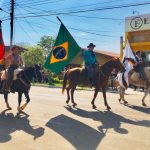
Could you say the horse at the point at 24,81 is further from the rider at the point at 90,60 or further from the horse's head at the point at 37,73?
the rider at the point at 90,60

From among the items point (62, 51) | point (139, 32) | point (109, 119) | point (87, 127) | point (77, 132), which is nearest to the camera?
point (77, 132)

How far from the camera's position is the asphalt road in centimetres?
762

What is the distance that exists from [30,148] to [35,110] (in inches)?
205

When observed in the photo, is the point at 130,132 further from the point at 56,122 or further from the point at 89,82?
the point at 89,82

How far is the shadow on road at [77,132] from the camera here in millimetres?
7688

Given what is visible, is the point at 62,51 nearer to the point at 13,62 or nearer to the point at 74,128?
the point at 13,62

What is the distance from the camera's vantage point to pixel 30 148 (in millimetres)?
7301

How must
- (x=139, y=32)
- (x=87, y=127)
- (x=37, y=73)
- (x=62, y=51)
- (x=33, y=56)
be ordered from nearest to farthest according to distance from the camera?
(x=87, y=127) < (x=37, y=73) < (x=62, y=51) < (x=139, y=32) < (x=33, y=56)

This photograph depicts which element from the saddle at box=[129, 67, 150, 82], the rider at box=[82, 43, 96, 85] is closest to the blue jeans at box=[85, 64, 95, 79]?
the rider at box=[82, 43, 96, 85]

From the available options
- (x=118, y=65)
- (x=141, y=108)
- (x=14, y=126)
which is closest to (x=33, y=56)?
(x=118, y=65)

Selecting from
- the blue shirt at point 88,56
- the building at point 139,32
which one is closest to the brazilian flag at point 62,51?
the blue shirt at point 88,56

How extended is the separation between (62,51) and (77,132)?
5.29m

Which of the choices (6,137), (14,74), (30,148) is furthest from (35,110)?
(30,148)

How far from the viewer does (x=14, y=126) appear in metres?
9.59
